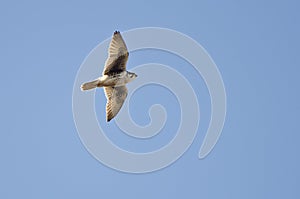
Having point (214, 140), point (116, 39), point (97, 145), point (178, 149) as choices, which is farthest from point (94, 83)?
point (214, 140)

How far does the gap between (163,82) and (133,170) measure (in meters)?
3.28

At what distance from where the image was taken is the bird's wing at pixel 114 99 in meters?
28.5

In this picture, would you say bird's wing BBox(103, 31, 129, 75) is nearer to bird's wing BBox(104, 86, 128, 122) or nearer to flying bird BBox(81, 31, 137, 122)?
flying bird BBox(81, 31, 137, 122)

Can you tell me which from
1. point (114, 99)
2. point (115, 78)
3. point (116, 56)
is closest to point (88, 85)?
point (115, 78)

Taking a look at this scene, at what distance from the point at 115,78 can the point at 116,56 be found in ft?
A: 2.84

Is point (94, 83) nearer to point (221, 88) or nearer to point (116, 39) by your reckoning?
point (116, 39)

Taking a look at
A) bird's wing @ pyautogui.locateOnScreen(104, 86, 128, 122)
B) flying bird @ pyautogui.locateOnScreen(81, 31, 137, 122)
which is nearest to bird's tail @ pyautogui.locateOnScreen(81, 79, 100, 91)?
flying bird @ pyautogui.locateOnScreen(81, 31, 137, 122)

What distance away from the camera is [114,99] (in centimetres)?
2861

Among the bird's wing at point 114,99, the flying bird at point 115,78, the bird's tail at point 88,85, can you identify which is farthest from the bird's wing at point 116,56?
the bird's wing at point 114,99

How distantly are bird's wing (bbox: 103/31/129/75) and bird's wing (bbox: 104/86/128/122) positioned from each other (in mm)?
1016

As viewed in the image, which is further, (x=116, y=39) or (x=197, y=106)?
(x=197, y=106)

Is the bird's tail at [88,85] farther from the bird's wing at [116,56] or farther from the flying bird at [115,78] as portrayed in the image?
the bird's wing at [116,56]

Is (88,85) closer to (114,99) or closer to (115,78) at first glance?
(115,78)

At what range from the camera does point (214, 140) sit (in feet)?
113
